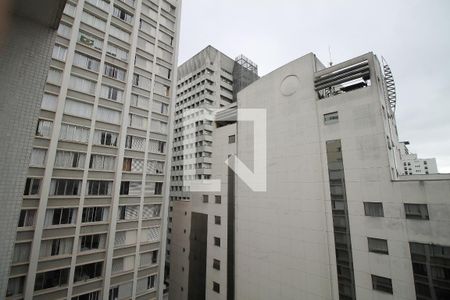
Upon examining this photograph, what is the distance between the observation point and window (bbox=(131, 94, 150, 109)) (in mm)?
22156

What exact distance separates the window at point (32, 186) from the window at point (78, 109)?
18.8 feet

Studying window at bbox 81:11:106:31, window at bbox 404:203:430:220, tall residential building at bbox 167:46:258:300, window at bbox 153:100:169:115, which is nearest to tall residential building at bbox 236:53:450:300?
window at bbox 404:203:430:220

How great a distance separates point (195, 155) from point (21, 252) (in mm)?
29147

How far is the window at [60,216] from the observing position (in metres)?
16.6

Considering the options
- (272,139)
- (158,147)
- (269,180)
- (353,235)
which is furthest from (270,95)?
(353,235)

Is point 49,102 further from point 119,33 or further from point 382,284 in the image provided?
point 382,284

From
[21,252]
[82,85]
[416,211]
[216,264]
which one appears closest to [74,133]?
[82,85]

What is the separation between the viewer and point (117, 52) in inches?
857

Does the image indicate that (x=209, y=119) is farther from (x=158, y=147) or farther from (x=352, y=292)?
(x=352, y=292)

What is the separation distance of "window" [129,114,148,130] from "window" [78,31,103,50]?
22.7ft

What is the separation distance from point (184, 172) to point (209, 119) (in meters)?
11.6

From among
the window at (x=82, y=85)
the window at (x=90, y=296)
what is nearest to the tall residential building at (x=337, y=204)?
the window at (x=90, y=296)

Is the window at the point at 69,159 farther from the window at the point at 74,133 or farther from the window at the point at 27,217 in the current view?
the window at the point at 27,217

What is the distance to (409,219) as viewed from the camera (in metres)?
15.7
